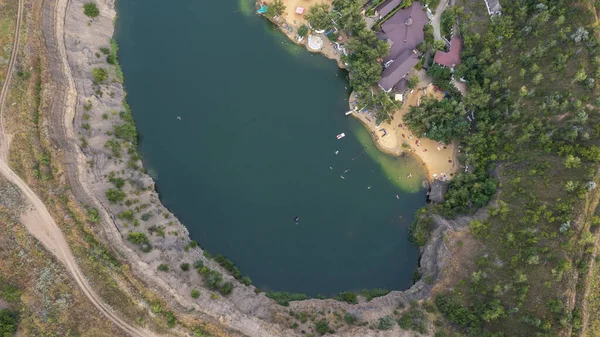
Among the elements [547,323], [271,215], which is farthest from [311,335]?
[547,323]

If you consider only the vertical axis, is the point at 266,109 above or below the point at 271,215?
above

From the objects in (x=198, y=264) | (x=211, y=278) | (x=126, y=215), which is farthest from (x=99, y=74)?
(x=211, y=278)

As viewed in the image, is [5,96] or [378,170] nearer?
[5,96]

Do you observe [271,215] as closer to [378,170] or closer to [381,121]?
[378,170]

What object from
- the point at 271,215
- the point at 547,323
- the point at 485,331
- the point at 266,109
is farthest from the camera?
the point at 266,109

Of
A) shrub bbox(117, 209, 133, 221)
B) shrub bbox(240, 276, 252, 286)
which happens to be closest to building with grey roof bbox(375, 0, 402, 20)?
shrub bbox(240, 276, 252, 286)

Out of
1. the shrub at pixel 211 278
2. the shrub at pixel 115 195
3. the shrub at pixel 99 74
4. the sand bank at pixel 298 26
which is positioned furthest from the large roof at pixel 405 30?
the shrub at pixel 115 195
